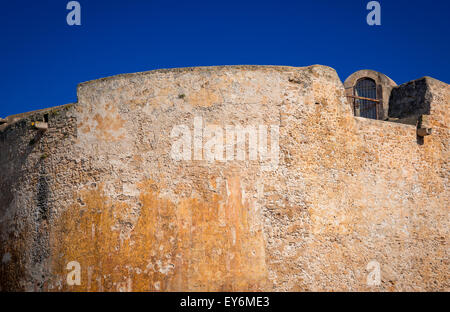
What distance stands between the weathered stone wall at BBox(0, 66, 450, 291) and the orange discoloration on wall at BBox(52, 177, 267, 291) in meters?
0.02

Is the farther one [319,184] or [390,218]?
[390,218]

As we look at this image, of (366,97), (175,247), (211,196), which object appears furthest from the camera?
(366,97)

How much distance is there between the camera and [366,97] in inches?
547

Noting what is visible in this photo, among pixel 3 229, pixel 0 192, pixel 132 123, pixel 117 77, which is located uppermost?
pixel 117 77

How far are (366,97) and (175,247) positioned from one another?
8428 mm

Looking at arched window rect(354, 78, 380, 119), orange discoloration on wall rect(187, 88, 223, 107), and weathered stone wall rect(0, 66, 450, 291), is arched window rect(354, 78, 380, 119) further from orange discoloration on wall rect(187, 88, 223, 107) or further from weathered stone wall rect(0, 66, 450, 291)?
orange discoloration on wall rect(187, 88, 223, 107)

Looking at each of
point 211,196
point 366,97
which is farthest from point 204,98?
point 366,97

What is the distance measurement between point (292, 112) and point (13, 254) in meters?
6.08

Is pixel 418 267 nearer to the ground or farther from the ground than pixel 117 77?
nearer to the ground

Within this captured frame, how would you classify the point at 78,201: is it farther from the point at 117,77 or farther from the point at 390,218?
the point at 390,218

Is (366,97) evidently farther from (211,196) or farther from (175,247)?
(175,247)

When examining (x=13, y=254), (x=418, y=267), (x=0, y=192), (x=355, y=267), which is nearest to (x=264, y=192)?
(x=355, y=267)

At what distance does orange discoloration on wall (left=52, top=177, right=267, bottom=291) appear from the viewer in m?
7.76

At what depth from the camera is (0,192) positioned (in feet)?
33.3
